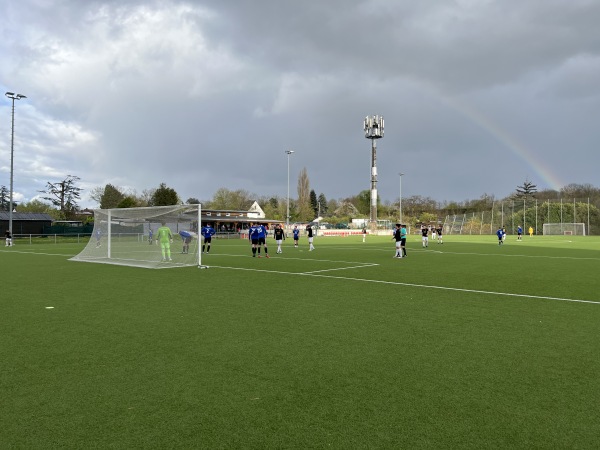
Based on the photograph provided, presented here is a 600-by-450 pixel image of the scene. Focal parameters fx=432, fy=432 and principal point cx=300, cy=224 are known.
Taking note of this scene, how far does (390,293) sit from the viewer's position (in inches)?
420

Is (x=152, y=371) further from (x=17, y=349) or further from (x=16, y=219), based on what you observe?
(x=16, y=219)

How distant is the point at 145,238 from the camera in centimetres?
2042

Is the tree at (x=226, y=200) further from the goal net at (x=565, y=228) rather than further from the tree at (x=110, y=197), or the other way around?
the goal net at (x=565, y=228)

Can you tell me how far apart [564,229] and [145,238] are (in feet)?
228

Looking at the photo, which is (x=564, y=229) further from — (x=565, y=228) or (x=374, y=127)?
(x=374, y=127)

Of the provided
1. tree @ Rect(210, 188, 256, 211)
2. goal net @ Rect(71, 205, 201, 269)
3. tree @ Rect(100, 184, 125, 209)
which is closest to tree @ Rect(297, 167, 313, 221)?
tree @ Rect(210, 188, 256, 211)

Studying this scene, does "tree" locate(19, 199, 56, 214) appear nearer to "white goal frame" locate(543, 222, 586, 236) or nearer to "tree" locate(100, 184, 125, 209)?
"tree" locate(100, 184, 125, 209)

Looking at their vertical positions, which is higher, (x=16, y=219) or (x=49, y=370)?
(x=16, y=219)

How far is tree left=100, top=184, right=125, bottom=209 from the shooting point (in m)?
89.7

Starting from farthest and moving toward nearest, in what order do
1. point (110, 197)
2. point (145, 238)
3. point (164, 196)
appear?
point (110, 197)
point (164, 196)
point (145, 238)

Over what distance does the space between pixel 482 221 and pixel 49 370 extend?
264 feet

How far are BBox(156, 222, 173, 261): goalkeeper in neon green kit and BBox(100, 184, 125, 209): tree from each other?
3025 inches

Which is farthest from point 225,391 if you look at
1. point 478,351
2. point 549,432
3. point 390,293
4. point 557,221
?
point 557,221

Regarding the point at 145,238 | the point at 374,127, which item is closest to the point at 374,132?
the point at 374,127
